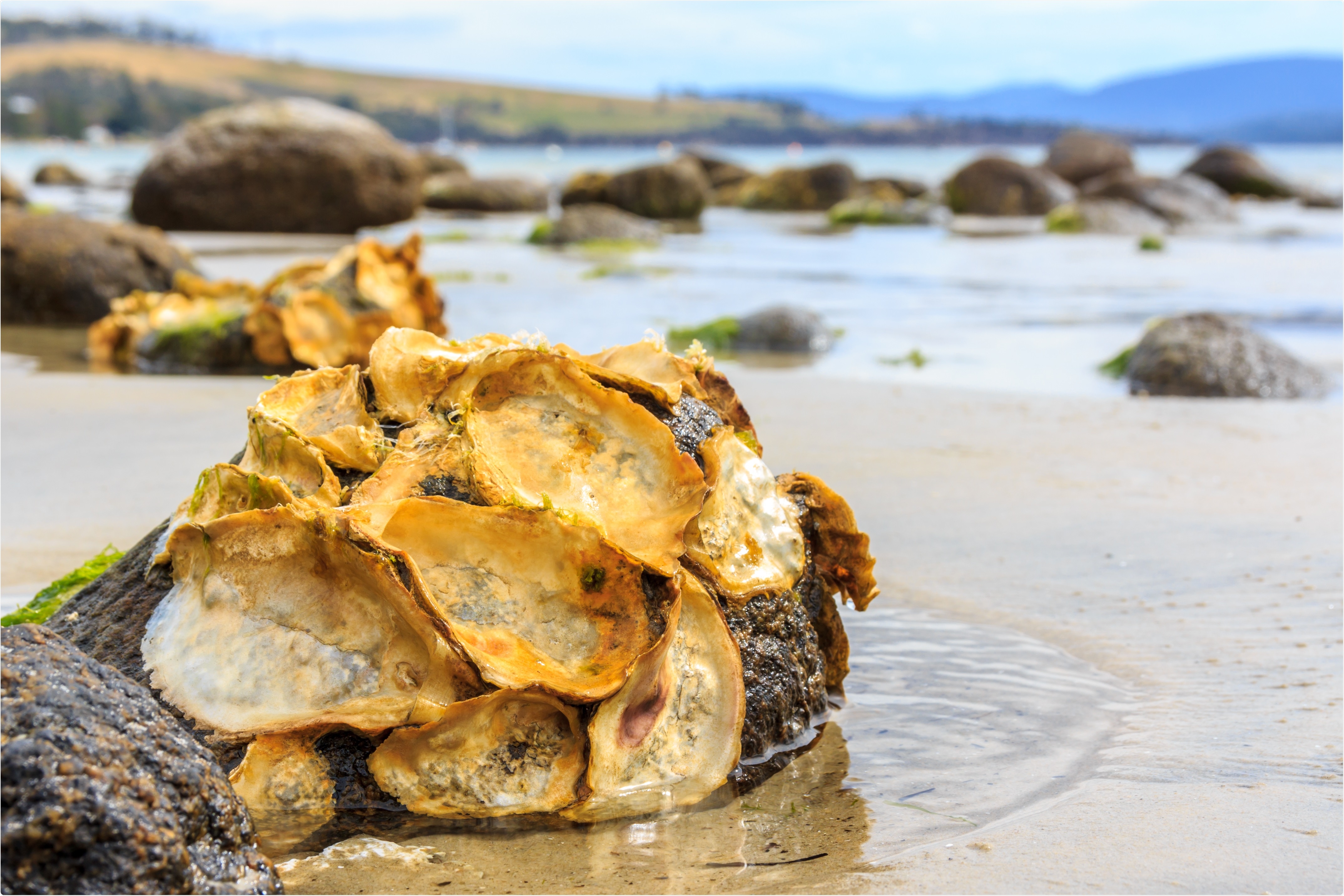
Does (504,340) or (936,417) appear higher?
(504,340)

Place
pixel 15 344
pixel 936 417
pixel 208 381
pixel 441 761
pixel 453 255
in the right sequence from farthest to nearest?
pixel 453 255, pixel 15 344, pixel 208 381, pixel 936 417, pixel 441 761

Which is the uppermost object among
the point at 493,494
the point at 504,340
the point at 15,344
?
the point at 504,340

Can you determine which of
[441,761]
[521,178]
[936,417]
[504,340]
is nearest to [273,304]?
[936,417]

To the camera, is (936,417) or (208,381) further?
(208,381)

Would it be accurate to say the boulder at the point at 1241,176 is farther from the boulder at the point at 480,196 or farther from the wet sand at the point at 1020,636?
the wet sand at the point at 1020,636

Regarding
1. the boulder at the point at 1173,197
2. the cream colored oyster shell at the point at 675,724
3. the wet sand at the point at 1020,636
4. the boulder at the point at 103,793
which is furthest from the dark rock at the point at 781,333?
the boulder at the point at 1173,197

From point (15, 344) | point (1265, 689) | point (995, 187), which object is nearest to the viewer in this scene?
point (1265, 689)

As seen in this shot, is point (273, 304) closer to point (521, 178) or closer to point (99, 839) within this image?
point (99, 839)

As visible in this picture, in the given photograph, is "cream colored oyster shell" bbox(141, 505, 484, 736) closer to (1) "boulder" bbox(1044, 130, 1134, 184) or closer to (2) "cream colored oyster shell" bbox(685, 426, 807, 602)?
(2) "cream colored oyster shell" bbox(685, 426, 807, 602)

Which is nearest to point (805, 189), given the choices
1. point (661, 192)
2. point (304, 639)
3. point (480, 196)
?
point (661, 192)
